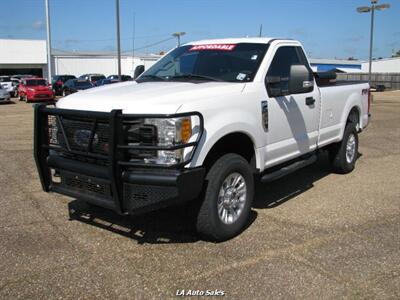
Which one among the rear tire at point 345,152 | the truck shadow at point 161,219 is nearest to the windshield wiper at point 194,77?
the truck shadow at point 161,219

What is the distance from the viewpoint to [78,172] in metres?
4.38

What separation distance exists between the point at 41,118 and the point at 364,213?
3.81 meters

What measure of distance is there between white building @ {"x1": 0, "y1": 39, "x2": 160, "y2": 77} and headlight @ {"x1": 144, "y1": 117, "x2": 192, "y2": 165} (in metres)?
50.6

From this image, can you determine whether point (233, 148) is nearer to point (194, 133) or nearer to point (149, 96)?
point (194, 133)

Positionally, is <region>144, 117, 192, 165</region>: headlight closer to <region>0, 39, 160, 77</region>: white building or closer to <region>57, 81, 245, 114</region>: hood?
<region>57, 81, 245, 114</region>: hood

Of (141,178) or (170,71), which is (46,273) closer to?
(141,178)

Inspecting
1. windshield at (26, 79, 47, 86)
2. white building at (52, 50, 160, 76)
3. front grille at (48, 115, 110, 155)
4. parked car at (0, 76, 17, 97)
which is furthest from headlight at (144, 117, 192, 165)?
white building at (52, 50, 160, 76)

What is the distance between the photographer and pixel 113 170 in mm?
4008

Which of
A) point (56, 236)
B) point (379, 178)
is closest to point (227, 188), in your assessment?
point (56, 236)

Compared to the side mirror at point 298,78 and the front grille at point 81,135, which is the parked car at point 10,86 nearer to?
the front grille at point 81,135

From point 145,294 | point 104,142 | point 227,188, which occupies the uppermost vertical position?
point 104,142

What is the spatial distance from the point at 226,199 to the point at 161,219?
1.02 m

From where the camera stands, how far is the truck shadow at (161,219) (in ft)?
15.9

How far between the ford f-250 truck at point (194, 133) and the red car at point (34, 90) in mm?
25835
